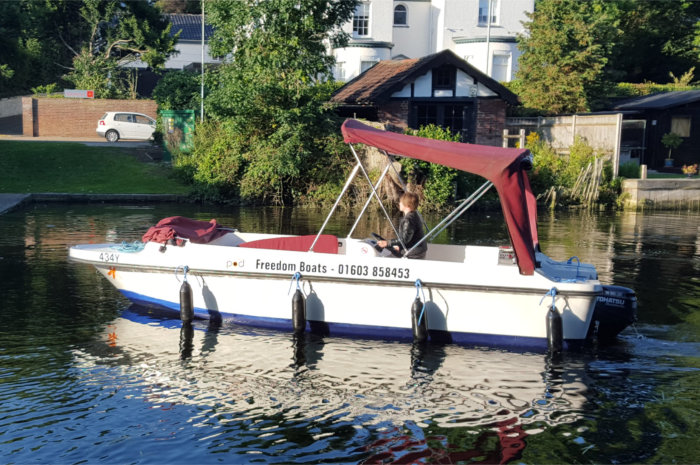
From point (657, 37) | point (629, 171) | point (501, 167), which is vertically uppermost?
point (657, 37)

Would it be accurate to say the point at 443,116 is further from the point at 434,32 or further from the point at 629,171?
the point at 434,32

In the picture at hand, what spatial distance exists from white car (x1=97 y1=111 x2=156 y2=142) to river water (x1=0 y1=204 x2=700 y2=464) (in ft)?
96.7

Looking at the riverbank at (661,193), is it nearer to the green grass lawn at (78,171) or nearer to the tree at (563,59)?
the tree at (563,59)

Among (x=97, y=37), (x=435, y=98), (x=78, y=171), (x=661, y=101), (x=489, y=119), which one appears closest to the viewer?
(x=78, y=171)

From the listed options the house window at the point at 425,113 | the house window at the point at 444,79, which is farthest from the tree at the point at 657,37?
the house window at the point at 425,113

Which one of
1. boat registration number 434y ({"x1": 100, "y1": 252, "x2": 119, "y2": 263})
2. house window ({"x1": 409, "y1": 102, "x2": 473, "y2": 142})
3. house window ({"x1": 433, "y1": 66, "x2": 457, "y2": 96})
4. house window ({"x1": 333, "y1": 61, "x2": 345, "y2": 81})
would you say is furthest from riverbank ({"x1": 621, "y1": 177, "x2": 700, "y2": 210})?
boat registration number 434y ({"x1": 100, "y1": 252, "x2": 119, "y2": 263})

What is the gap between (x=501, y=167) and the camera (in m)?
11.1

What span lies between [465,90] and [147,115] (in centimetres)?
1935

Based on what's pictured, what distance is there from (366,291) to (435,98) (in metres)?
26.0

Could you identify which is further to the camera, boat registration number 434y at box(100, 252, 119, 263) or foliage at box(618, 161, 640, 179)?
foliage at box(618, 161, 640, 179)

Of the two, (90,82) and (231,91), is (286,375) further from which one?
(90,82)

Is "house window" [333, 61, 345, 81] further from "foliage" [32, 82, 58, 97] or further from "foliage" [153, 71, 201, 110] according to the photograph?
"foliage" [32, 82, 58, 97]

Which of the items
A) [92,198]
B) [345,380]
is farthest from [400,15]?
[345,380]

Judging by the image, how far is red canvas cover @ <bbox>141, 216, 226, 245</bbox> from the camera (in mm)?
12969
